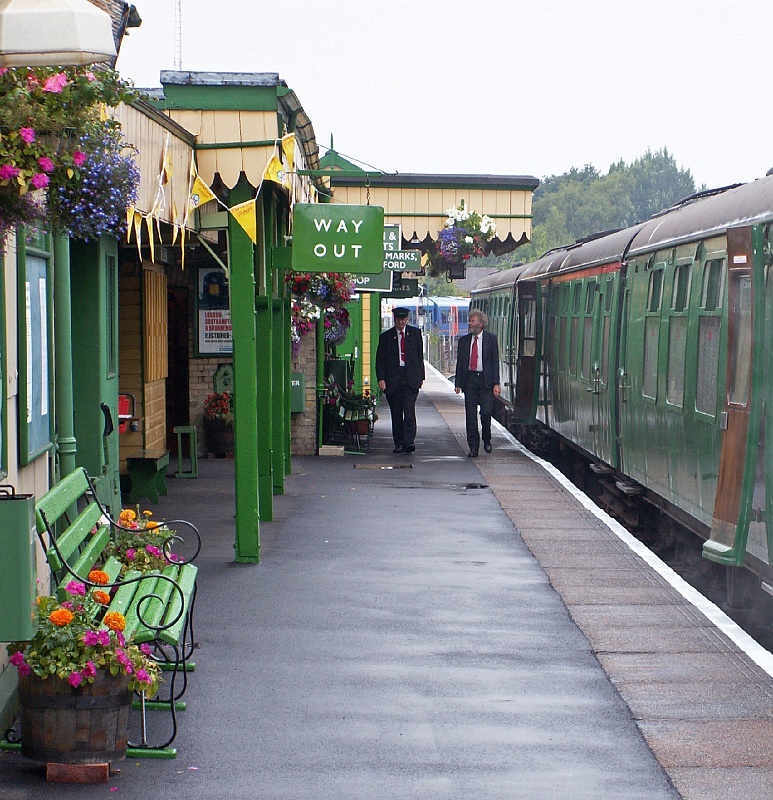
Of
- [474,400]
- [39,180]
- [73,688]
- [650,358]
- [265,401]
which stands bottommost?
[73,688]

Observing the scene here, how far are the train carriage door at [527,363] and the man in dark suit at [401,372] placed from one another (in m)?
2.84

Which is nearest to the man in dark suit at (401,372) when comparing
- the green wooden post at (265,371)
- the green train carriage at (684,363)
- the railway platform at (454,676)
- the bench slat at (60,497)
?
the green train carriage at (684,363)

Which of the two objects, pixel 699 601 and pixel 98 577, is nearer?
pixel 98 577

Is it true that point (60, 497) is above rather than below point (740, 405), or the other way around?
below

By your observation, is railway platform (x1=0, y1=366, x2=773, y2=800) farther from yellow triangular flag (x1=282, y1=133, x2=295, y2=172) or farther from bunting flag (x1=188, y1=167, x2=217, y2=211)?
yellow triangular flag (x1=282, y1=133, x2=295, y2=172)

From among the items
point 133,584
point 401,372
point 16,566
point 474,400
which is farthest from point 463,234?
point 16,566

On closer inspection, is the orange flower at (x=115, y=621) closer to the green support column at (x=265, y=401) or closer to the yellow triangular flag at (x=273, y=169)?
the yellow triangular flag at (x=273, y=169)

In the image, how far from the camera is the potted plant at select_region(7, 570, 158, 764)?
501cm

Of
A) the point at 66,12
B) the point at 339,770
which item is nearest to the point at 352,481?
the point at 339,770

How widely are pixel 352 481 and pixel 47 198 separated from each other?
30.6ft

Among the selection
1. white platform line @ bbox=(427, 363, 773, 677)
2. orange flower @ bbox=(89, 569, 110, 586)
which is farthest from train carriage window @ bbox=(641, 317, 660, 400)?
orange flower @ bbox=(89, 569, 110, 586)

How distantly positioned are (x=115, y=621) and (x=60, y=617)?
21cm

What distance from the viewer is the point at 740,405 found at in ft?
25.6

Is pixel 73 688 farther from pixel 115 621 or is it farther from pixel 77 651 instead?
pixel 115 621
